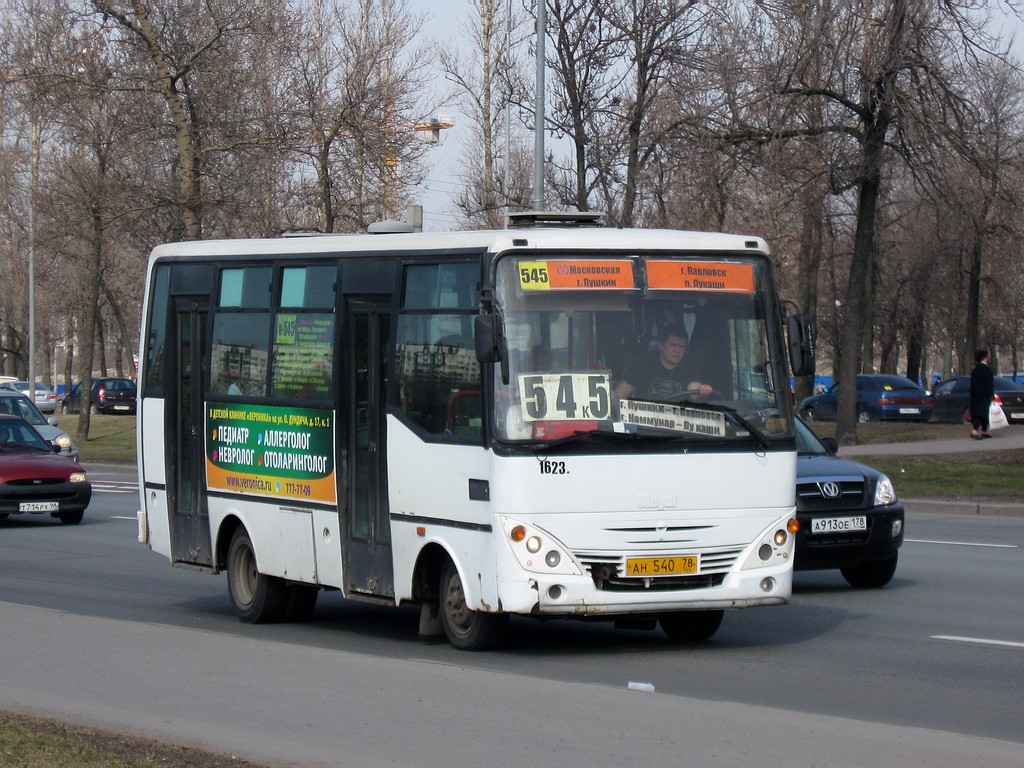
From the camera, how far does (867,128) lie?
2716 centimetres

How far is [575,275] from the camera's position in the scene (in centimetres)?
970

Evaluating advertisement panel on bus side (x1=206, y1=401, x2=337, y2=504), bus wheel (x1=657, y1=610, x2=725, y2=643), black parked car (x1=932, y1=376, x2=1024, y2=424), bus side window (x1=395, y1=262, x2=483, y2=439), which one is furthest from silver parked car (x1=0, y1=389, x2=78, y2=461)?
black parked car (x1=932, y1=376, x2=1024, y2=424)

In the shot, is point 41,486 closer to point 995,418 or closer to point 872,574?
point 872,574

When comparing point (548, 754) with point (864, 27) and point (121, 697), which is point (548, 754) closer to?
point (121, 697)

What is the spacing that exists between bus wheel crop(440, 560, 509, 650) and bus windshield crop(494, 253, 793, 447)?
1281mm

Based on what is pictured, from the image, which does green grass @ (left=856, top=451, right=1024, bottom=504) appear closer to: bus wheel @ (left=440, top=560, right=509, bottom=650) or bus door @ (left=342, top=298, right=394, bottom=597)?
bus door @ (left=342, top=298, right=394, bottom=597)

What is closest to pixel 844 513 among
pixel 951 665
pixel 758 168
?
pixel 951 665

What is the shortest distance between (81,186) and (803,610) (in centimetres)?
2719

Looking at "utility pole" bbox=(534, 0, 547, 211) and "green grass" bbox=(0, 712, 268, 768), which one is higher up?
"utility pole" bbox=(534, 0, 547, 211)

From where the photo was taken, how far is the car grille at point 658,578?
951 cm

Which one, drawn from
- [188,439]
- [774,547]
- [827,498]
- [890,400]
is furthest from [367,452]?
[890,400]

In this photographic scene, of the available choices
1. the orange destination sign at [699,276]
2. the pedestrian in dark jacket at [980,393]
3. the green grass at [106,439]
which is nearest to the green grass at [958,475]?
the pedestrian in dark jacket at [980,393]

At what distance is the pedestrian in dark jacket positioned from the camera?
105 ft

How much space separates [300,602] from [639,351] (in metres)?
4.08
